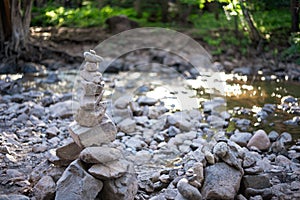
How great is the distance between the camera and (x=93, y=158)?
3783 millimetres

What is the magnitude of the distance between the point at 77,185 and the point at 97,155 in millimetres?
326

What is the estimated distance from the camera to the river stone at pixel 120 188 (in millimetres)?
3768

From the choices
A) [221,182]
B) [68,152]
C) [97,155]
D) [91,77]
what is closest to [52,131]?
[68,152]

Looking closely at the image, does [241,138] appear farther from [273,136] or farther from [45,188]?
[45,188]

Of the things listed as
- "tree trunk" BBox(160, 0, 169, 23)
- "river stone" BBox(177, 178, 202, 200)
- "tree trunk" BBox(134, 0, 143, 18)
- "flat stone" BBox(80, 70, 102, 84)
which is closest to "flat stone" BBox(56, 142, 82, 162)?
"flat stone" BBox(80, 70, 102, 84)

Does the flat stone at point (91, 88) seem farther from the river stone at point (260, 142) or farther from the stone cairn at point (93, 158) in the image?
the river stone at point (260, 142)

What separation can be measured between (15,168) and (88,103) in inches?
50.3

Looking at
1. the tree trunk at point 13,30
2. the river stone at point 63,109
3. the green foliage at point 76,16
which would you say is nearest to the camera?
the river stone at point 63,109

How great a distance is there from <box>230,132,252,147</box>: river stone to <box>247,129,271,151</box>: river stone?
0.09 meters

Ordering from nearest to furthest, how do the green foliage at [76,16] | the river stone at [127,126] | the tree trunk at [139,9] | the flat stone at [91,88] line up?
the flat stone at [91,88] → the river stone at [127,126] → the green foliage at [76,16] → the tree trunk at [139,9]

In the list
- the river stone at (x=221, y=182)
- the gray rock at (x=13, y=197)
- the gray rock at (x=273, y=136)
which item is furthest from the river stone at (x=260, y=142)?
the gray rock at (x=13, y=197)

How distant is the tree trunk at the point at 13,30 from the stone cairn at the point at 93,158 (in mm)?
7245

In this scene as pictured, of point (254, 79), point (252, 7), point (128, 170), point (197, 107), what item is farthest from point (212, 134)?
point (252, 7)

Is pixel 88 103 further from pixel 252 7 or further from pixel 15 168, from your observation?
pixel 252 7
